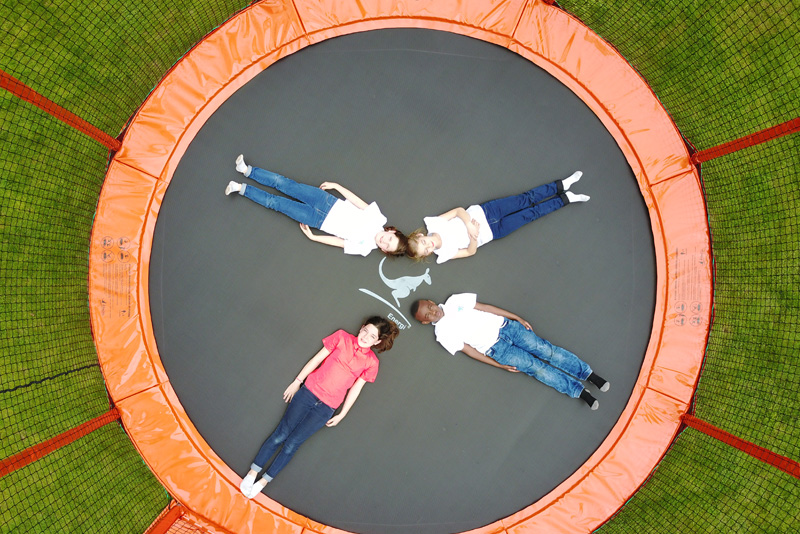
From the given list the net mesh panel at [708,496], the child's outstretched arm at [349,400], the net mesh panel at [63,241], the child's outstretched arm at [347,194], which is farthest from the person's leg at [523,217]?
the net mesh panel at [63,241]

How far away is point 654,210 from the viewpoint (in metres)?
2.66

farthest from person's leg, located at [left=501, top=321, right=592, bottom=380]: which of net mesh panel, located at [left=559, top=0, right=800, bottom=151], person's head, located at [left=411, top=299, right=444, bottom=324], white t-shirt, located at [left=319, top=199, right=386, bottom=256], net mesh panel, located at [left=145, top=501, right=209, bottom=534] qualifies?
net mesh panel, located at [left=145, top=501, right=209, bottom=534]

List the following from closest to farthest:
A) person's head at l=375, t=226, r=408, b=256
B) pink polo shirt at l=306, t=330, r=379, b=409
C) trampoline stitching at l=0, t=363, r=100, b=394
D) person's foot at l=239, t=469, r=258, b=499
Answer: person's head at l=375, t=226, r=408, b=256, trampoline stitching at l=0, t=363, r=100, b=394, pink polo shirt at l=306, t=330, r=379, b=409, person's foot at l=239, t=469, r=258, b=499

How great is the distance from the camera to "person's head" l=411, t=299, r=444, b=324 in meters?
2.35

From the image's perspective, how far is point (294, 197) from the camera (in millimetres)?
2521

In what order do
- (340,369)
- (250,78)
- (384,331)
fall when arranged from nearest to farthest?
(384,331) → (340,369) → (250,78)

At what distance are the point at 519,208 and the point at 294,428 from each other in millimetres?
1729

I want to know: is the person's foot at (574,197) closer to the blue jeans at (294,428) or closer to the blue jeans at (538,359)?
the blue jeans at (538,359)

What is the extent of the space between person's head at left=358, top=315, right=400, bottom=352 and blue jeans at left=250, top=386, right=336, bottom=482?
450mm

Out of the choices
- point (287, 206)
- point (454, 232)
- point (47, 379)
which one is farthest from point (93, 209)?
point (454, 232)

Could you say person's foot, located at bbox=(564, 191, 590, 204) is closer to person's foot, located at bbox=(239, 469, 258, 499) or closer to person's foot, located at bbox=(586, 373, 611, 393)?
person's foot, located at bbox=(586, 373, 611, 393)

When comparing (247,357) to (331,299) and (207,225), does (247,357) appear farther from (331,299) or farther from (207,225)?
(207,225)

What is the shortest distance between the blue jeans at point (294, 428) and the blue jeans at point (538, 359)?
972mm

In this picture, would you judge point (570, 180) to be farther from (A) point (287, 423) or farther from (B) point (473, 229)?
(A) point (287, 423)
